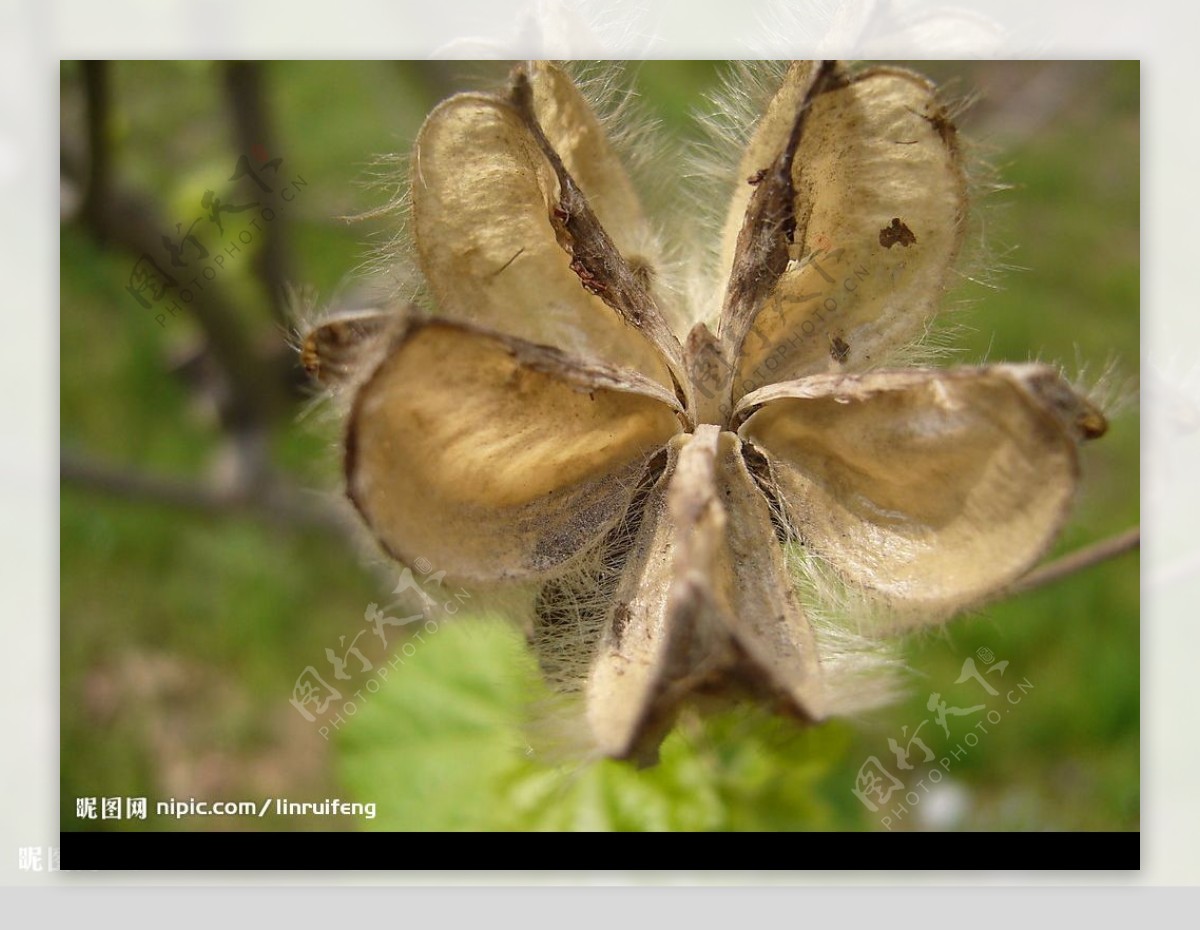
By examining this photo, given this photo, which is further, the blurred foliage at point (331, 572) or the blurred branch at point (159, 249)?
the blurred foliage at point (331, 572)

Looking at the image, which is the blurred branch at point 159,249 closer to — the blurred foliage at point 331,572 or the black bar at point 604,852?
the blurred foliage at point 331,572

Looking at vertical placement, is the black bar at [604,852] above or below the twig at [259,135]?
below

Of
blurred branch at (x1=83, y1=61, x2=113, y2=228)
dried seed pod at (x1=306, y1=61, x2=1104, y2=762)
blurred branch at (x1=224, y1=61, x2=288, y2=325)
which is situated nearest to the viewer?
dried seed pod at (x1=306, y1=61, x2=1104, y2=762)

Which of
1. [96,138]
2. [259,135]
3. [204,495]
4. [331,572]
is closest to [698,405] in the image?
[96,138]

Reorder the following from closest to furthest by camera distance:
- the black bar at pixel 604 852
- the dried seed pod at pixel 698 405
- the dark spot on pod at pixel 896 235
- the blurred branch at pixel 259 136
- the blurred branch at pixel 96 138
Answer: the dried seed pod at pixel 698 405
the dark spot on pod at pixel 896 235
the black bar at pixel 604 852
the blurred branch at pixel 96 138
the blurred branch at pixel 259 136

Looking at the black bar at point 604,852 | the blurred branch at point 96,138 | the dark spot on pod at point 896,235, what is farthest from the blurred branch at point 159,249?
the dark spot on pod at point 896,235

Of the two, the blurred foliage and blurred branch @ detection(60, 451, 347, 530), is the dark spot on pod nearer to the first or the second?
the blurred foliage

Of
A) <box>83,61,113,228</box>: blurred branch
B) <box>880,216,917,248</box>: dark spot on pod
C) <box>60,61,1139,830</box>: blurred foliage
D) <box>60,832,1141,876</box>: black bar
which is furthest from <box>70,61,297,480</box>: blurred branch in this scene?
<box>880,216,917,248</box>: dark spot on pod

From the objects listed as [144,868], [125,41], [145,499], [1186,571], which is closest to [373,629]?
[145,499]

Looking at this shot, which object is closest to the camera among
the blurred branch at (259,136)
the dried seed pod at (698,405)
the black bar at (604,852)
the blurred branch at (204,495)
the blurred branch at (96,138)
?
the dried seed pod at (698,405)
